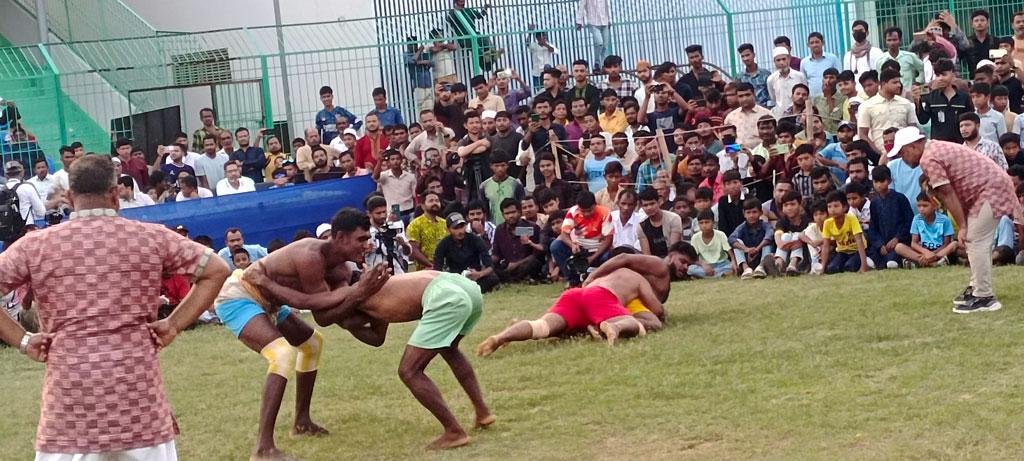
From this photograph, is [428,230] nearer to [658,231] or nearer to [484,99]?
[658,231]

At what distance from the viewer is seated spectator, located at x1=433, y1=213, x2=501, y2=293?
55.1 ft

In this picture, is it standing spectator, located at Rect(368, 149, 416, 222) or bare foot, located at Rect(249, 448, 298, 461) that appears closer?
bare foot, located at Rect(249, 448, 298, 461)

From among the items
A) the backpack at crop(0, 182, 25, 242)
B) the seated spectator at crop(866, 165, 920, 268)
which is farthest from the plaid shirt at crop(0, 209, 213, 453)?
the backpack at crop(0, 182, 25, 242)

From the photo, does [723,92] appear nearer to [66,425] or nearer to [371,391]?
[371,391]

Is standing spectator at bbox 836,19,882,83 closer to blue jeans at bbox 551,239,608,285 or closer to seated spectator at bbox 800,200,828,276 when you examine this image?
seated spectator at bbox 800,200,828,276

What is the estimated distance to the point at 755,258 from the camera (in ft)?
51.7

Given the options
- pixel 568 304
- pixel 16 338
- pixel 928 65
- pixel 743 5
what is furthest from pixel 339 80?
pixel 16 338

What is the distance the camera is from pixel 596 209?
16.7 metres

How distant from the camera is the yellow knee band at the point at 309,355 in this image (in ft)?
29.3

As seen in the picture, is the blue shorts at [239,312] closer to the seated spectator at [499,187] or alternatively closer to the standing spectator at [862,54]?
the seated spectator at [499,187]

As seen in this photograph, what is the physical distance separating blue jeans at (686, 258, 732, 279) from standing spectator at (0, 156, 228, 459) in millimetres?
10427

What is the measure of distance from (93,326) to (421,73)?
55.3 ft

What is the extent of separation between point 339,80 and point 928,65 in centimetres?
889

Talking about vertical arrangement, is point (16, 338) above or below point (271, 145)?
below
